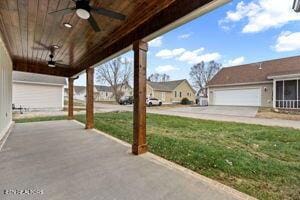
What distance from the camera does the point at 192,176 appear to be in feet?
11.6

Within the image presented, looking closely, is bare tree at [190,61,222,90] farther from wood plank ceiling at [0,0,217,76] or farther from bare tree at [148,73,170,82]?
wood plank ceiling at [0,0,217,76]

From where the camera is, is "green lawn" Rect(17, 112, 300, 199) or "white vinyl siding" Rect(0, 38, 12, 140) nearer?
"green lawn" Rect(17, 112, 300, 199)

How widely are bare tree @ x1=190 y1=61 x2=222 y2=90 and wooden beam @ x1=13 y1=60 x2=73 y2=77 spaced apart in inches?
1400

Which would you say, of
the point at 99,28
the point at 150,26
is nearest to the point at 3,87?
the point at 99,28

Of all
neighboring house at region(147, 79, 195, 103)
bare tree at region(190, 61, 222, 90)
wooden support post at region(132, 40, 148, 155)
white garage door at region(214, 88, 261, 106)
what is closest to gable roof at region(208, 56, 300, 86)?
white garage door at region(214, 88, 261, 106)

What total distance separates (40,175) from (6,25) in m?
3.44

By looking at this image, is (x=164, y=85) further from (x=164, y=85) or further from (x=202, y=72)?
(x=202, y=72)

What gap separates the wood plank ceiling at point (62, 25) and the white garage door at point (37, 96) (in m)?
12.2

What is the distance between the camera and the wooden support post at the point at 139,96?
16.0ft

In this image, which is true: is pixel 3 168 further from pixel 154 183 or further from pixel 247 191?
pixel 247 191

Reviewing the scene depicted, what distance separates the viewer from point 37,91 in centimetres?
1908

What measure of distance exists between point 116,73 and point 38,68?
26560 mm

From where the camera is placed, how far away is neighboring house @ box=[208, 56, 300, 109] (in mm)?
16812

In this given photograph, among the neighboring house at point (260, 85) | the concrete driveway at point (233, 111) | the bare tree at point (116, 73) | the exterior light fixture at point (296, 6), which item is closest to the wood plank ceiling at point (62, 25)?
the exterior light fixture at point (296, 6)
